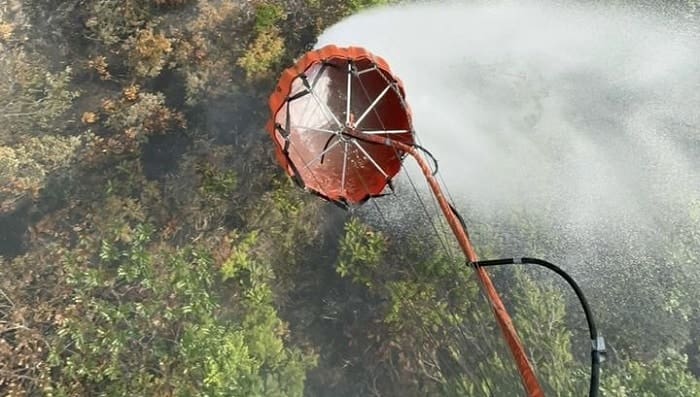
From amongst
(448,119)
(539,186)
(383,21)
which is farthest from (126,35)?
(539,186)

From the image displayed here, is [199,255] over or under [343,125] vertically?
under

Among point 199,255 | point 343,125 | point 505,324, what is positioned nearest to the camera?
point 505,324

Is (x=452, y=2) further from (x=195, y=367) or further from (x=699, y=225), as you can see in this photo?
(x=195, y=367)

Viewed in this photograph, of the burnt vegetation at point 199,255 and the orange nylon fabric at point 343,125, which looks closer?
the orange nylon fabric at point 343,125

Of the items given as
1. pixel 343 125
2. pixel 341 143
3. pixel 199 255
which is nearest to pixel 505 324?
pixel 343 125

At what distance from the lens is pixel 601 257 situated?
6.78 metres

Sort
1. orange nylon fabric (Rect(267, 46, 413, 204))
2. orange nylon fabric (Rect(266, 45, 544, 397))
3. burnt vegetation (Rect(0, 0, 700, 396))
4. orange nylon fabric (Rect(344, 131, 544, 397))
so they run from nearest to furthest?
orange nylon fabric (Rect(344, 131, 544, 397)) < orange nylon fabric (Rect(266, 45, 544, 397)) < orange nylon fabric (Rect(267, 46, 413, 204)) < burnt vegetation (Rect(0, 0, 700, 396))

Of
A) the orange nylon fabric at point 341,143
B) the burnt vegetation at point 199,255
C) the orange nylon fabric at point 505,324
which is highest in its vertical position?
the orange nylon fabric at point 505,324

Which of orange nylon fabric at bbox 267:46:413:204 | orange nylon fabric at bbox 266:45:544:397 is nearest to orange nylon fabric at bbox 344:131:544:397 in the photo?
orange nylon fabric at bbox 266:45:544:397

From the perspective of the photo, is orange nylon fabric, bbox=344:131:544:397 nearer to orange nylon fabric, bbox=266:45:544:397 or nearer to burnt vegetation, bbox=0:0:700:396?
orange nylon fabric, bbox=266:45:544:397

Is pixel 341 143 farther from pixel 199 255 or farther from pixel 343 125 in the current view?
pixel 199 255

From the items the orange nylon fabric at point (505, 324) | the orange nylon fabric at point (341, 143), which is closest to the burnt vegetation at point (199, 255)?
the orange nylon fabric at point (341, 143)

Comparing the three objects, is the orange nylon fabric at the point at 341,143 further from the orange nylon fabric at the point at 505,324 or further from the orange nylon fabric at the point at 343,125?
the orange nylon fabric at the point at 505,324

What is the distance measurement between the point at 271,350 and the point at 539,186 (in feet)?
10.2
